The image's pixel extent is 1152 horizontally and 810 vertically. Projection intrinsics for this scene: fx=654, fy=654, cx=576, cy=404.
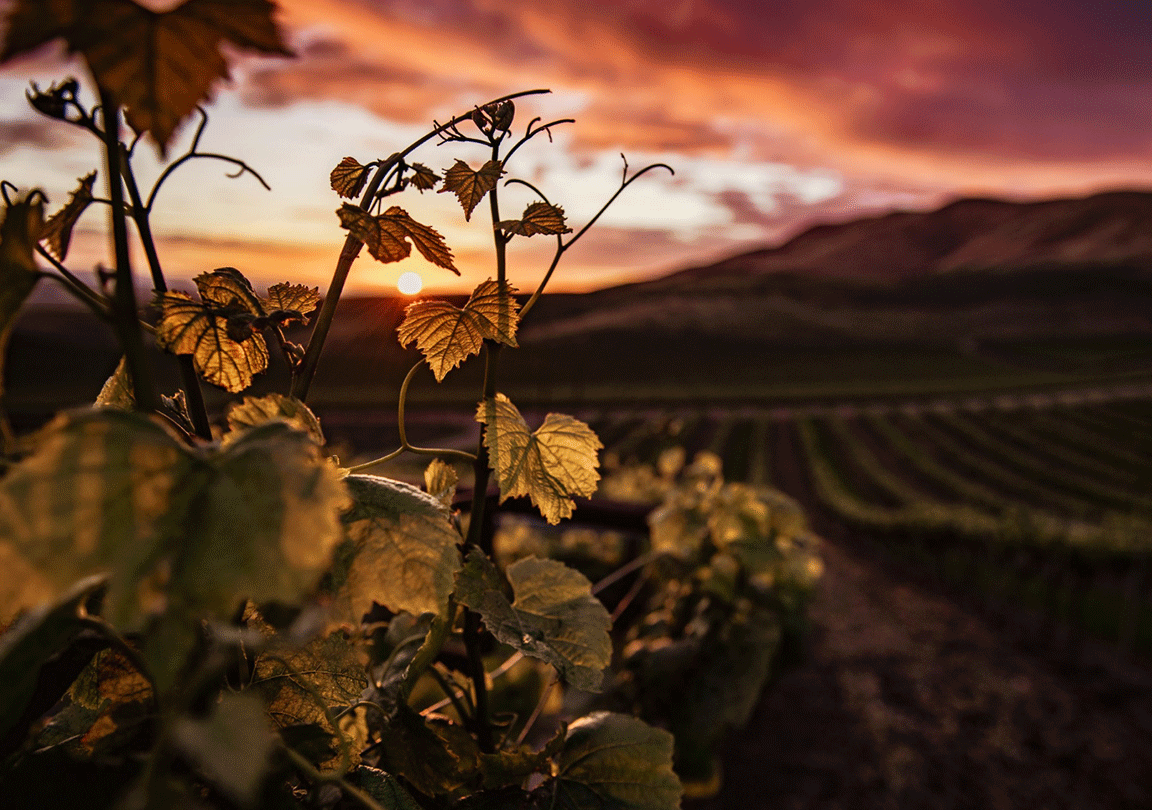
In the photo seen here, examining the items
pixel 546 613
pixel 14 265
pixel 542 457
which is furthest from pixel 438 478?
pixel 14 265

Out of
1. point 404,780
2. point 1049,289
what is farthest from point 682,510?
point 1049,289

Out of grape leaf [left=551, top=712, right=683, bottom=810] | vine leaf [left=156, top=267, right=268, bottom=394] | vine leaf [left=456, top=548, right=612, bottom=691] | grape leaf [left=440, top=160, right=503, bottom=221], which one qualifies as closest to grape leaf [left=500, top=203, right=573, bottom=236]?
grape leaf [left=440, top=160, right=503, bottom=221]

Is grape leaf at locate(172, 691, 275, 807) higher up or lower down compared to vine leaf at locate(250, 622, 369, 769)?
higher up

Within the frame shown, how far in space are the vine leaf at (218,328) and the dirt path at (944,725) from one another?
8.17 metres

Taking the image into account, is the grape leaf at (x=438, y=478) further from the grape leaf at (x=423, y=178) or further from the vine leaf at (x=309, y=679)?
the grape leaf at (x=423, y=178)

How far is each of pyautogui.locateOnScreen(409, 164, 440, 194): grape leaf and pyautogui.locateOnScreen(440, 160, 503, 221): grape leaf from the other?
0.03 meters

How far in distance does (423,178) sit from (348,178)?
0.11 meters

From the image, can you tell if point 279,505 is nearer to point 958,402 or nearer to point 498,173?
point 498,173

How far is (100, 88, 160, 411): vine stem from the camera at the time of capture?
0.52m

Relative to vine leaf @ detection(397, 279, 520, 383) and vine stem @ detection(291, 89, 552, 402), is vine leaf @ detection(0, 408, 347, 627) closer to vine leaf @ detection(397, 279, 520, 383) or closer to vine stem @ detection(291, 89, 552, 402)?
vine stem @ detection(291, 89, 552, 402)

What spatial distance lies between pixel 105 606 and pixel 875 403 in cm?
8724

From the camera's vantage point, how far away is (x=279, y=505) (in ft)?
1.55

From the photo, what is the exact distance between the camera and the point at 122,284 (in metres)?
0.52

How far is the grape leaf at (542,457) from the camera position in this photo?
86 cm
